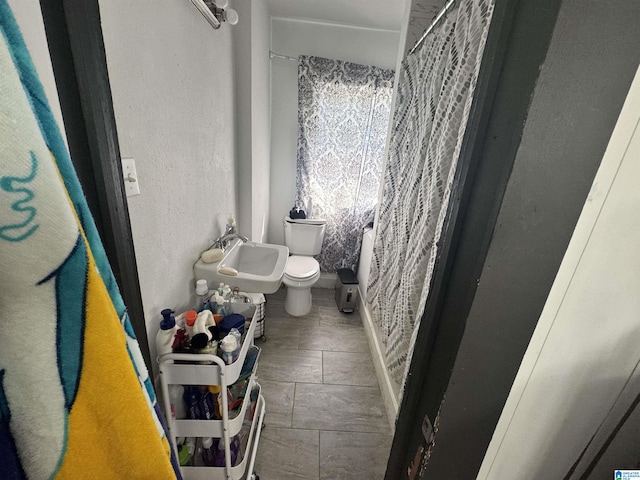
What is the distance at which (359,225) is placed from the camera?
2.61m

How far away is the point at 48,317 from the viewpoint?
250mm

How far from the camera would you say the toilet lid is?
2129 millimetres

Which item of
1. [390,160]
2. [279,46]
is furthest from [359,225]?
[279,46]

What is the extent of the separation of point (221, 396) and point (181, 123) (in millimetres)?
1007

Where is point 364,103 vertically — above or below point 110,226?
above

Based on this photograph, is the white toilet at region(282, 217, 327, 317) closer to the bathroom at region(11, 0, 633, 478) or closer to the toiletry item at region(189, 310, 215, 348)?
the bathroom at region(11, 0, 633, 478)

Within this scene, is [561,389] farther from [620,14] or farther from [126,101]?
[126,101]

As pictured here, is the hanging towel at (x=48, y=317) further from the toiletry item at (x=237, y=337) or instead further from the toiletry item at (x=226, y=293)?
the toiletry item at (x=226, y=293)

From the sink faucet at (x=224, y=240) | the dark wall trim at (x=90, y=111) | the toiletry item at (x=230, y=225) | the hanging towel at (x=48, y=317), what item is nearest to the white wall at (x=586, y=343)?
the hanging towel at (x=48, y=317)

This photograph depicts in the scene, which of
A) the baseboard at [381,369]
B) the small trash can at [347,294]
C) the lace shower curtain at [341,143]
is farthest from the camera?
the small trash can at [347,294]

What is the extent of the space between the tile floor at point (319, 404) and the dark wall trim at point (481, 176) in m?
0.98

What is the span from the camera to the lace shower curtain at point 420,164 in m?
0.97

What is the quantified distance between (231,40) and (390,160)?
1156mm

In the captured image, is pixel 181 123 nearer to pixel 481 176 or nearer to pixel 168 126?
pixel 168 126
